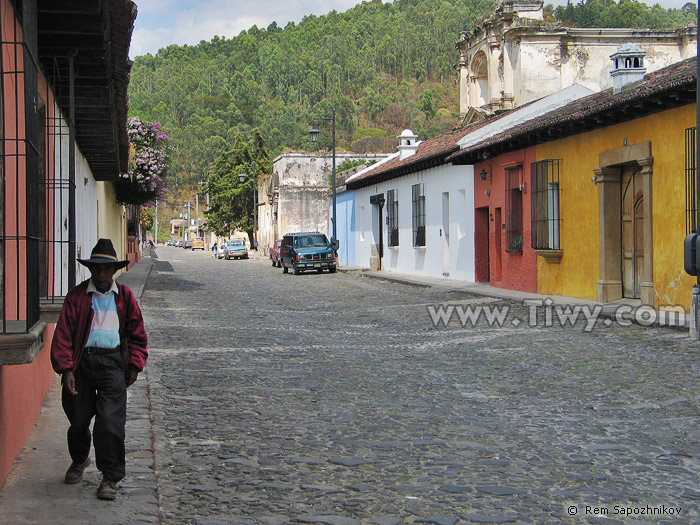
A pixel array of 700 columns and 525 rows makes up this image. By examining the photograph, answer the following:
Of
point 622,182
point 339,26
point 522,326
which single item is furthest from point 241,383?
point 339,26

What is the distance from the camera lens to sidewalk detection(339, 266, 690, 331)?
13.0m

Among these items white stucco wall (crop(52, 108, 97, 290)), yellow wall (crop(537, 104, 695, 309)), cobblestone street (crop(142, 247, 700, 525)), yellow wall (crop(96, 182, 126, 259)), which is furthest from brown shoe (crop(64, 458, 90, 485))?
yellow wall (crop(96, 182, 126, 259))

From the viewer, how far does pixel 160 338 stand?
12125mm

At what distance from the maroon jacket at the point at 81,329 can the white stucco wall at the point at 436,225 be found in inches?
782

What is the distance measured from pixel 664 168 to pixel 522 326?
379 centimetres

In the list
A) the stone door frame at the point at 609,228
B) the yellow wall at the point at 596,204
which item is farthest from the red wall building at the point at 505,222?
the stone door frame at the point at 609,228

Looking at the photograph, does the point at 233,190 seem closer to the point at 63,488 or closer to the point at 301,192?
the point at 301,192

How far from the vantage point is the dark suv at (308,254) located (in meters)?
32.5

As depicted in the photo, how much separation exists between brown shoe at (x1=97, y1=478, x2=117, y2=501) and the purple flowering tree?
18669 mm

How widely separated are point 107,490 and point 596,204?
13.9m

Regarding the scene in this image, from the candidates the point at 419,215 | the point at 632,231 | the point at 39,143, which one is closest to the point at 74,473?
the point at 39,143

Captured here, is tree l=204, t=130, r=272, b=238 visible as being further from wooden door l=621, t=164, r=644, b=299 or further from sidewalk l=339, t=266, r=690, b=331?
wooden door l=621, t=164, r=644, b=299

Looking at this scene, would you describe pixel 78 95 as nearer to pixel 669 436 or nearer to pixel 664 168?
pixel 669 436

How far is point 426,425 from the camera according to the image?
6.49 metres
